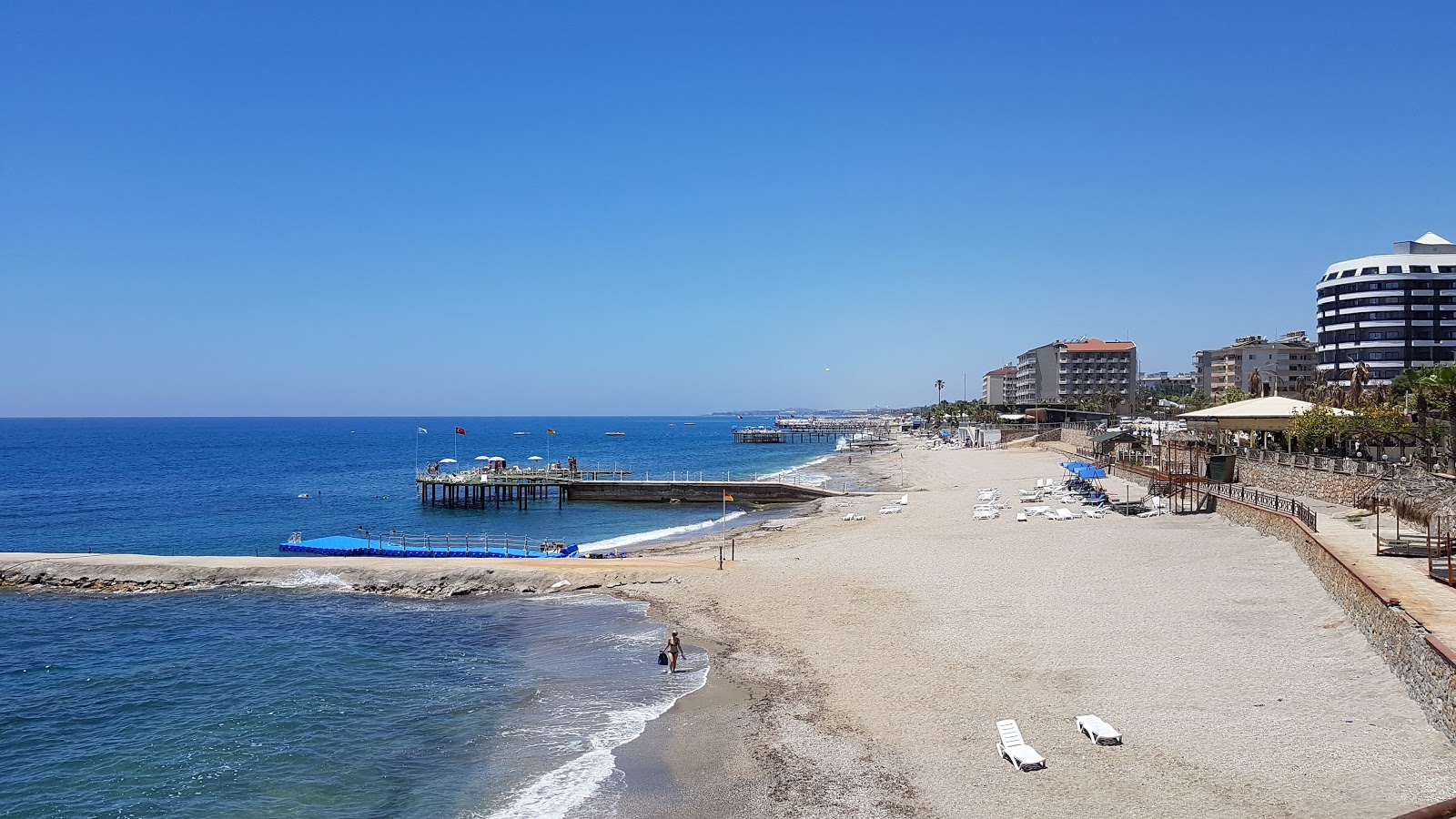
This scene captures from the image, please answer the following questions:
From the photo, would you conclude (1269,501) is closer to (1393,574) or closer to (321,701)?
(1393,574)

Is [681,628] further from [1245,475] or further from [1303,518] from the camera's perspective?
[1245,475]

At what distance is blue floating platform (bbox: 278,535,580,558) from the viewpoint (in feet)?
126

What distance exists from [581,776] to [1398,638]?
14.3 m

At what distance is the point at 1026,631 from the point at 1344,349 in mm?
99739

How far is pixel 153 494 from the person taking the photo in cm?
7362

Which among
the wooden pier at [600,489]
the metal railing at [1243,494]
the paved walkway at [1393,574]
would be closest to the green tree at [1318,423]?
the metal railing at [1243,494]

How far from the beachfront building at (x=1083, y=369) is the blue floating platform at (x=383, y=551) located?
128 metres

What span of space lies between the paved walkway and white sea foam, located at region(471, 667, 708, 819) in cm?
1342

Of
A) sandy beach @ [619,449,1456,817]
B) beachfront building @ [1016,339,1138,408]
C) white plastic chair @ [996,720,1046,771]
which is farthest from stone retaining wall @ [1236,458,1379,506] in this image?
beachfront building @ [1016,339,1138,408]

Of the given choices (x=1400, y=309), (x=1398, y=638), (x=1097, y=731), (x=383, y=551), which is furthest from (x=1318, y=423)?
(x=1400, y=309)

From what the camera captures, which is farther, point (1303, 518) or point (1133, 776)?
point (1303, 518)

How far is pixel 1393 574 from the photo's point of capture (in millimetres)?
19172

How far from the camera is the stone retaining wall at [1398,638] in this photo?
13.1 meters

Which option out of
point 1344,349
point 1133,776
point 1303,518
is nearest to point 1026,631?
point 1133,776
